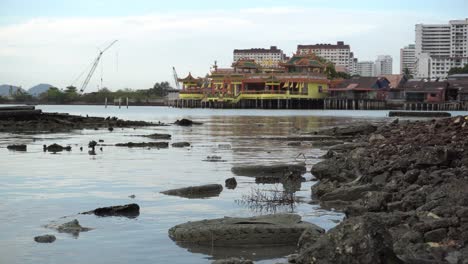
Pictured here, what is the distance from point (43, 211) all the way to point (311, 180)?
6.95 meters

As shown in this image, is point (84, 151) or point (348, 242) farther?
point (84, 151)

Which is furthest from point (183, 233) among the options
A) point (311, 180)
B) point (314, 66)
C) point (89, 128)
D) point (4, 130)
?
point (314, 66)

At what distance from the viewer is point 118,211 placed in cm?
1224

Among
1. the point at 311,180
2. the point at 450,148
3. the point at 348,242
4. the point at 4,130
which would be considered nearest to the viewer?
the point at 348,242

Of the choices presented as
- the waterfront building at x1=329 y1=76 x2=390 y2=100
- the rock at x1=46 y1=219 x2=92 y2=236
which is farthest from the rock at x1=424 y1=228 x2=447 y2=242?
the waterfront building at x1=329 y1=76 x2=390 y2=100

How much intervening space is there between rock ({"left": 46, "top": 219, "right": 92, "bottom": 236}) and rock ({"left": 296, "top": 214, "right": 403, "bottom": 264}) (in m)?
4.74

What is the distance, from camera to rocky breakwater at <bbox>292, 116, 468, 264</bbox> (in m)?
6.90

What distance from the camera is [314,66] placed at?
500 feet

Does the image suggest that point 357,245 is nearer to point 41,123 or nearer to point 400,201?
point 400,201

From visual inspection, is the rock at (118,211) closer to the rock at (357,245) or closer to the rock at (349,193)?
the rock at (349,193)

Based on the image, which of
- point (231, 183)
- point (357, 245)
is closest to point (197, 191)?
point (231, 183)

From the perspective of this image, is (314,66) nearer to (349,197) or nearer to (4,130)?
(4,130)

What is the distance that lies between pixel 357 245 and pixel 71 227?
18.1 feet

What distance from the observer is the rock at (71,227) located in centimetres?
1065
